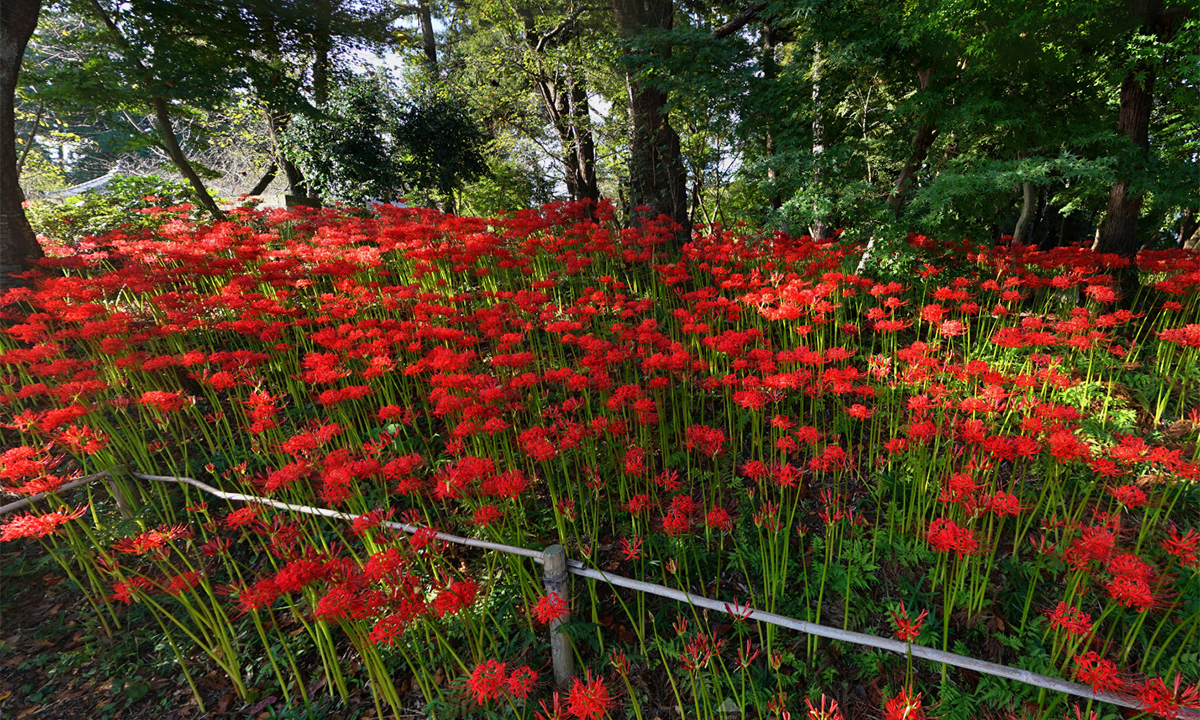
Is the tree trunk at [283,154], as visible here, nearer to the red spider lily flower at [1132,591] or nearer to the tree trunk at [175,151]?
the tree trunk at [175,151]

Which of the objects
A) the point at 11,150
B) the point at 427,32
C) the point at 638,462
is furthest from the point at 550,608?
the point at 427,32

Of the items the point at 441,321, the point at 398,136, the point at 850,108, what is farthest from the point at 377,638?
the point at 398,136

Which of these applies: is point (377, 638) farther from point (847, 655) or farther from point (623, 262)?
point (623, 262)

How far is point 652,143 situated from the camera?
25.1 ft

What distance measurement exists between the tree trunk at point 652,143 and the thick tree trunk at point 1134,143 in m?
5.14

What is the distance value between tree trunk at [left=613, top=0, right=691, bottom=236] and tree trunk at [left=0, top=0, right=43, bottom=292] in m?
6.98

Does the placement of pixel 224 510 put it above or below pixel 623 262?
below

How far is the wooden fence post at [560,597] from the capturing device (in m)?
2.20

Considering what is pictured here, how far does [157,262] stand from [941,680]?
7.75 metres

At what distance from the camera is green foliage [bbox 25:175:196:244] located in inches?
321

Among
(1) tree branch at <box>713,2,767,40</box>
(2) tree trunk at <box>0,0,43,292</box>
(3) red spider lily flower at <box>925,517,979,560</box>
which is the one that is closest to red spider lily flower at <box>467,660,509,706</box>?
(3) red spider lily flower at <box>925,517,979,560</box>

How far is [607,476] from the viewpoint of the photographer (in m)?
3.32

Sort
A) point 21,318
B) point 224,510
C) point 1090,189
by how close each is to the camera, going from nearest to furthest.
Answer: point 224,510, point 1090,189, point 21,318

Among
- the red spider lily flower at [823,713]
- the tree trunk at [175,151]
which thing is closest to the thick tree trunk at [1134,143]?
the red spider lily flower at [823,713]
